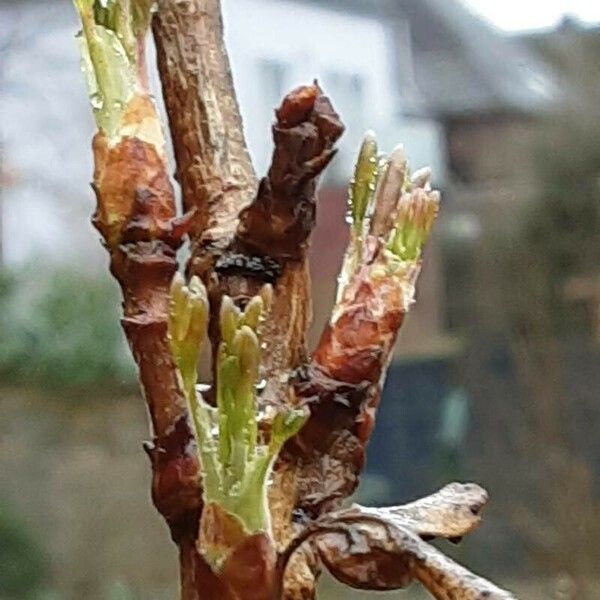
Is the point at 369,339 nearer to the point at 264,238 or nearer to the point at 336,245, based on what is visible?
the point at 264,238

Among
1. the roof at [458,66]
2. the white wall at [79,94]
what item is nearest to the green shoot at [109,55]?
the white wall at [79,94]

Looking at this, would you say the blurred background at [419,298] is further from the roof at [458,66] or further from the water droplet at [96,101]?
the water droplet at [96,101]

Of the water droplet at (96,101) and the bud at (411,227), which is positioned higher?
the water droplet at (96,101)

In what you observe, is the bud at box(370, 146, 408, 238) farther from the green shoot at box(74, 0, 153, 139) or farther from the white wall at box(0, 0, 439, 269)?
the white wall at box(0, 0, 439, 269)

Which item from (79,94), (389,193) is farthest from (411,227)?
(79,94)

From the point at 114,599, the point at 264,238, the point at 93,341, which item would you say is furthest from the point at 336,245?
the point at 264,238

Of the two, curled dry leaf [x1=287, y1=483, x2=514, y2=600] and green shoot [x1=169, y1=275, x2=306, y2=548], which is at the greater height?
green shoot [x1=169, y1=275, x2=306, y2=548]

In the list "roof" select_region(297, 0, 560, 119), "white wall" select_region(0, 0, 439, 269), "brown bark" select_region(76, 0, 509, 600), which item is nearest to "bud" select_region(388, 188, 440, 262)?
"brown bark" select_region(76, 0, 509, 600)
